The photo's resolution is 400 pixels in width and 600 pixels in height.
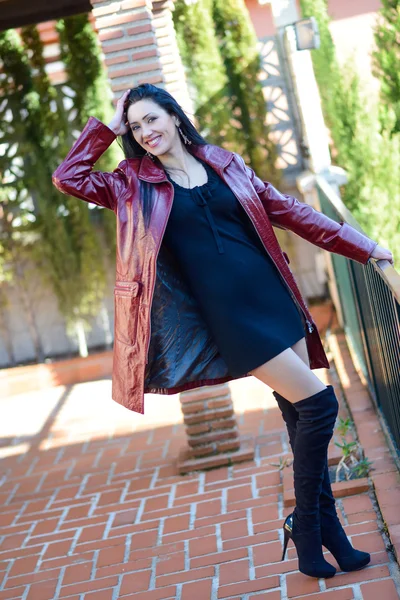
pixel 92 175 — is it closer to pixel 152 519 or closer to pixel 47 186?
pixel 152 519

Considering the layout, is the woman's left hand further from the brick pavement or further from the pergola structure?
the pergola structure

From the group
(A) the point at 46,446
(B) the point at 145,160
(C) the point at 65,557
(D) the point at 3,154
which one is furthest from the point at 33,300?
(B) the point at 145,160

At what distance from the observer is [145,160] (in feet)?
10.6

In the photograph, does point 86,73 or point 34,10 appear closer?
point 34,10

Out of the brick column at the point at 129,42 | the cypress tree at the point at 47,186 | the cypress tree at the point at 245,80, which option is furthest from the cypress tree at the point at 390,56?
the brick column at the point at 129,42

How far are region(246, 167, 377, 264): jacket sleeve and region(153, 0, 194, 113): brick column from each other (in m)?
2.01

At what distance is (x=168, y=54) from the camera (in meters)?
5.39

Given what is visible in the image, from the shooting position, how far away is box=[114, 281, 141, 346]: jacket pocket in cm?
324

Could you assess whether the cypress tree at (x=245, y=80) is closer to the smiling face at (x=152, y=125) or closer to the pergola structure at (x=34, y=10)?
the pergola structure at (x=34, y=10)

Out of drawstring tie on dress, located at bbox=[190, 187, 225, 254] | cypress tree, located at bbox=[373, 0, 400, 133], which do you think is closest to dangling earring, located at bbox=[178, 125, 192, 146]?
drawstring tie on dress, located at bbox=[190, 187, 225, 254]

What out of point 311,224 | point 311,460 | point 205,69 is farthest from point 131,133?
point 205,69

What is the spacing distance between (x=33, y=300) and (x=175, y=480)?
14.1 ft

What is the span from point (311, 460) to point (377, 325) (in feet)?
4.68

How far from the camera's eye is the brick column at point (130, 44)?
16.3 feet
